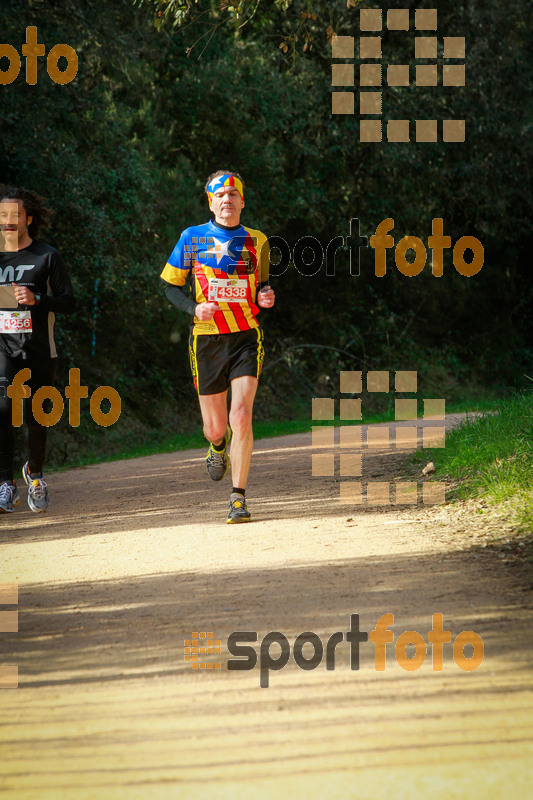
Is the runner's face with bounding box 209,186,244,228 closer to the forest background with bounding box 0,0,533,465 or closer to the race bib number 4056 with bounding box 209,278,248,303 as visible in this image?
the race bib number 4056 with bounding box 209,278,248,303

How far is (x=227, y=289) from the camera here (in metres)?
7.05

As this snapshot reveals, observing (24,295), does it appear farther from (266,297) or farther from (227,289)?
(266,297)

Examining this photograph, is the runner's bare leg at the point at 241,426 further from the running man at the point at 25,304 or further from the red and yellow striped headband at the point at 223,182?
the running man at the point at 25,304

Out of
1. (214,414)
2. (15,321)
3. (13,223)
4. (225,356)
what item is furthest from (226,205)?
(15,321)

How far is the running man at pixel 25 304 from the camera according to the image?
788cm

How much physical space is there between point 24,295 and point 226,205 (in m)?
1.80

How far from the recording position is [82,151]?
53.0ft

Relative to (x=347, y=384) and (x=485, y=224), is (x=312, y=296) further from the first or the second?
(x=485, y=224)

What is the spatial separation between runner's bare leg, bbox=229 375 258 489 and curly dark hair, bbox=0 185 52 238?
234 centimetres

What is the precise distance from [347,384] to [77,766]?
21.7 meters

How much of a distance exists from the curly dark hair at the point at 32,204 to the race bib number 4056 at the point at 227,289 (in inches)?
77.0

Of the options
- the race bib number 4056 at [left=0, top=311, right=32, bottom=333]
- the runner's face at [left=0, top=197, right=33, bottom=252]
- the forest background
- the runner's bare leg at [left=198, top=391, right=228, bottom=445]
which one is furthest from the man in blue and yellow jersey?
the forest background

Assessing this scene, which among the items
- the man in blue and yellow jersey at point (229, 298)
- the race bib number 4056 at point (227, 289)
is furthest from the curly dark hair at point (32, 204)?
the race bib number 4056 at point (227, 289)

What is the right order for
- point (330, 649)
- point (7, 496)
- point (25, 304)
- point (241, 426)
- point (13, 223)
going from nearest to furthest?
point (330, 649) → point (241, 426) → point (25, 304) → point (13, 223) → point (7, 496)
